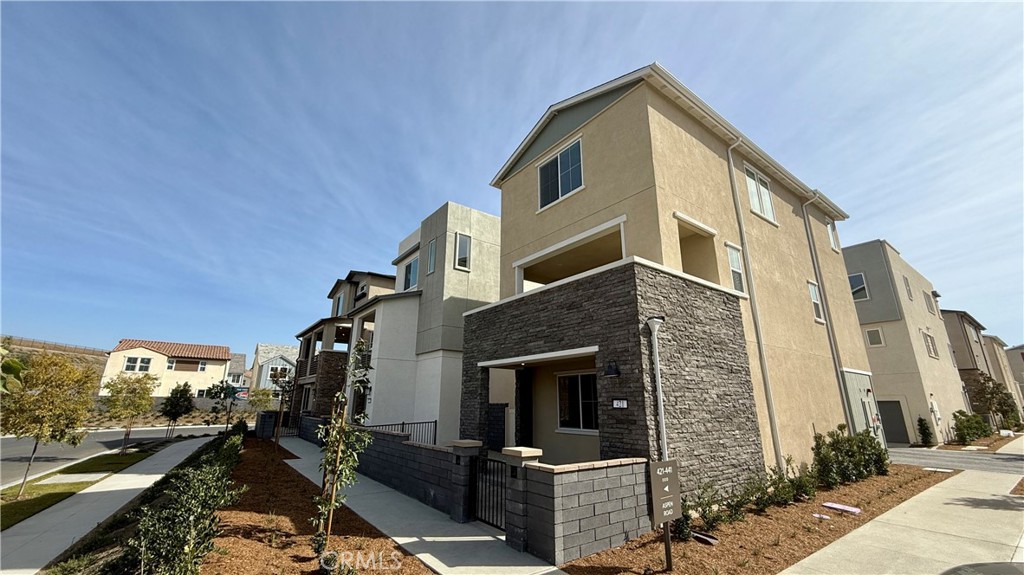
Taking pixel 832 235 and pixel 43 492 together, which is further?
pixel 832 235

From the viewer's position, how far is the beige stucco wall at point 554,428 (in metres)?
12.0

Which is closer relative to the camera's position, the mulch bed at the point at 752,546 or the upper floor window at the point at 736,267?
the mulch bed at the point at 752,546

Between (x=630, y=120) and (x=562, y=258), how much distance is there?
15.1ft

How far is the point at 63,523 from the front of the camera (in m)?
8.77

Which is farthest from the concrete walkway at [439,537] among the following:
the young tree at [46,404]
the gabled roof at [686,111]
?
the young tree at [46,404]

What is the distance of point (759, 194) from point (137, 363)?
54.4m

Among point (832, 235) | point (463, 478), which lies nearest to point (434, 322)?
point (463, 478)

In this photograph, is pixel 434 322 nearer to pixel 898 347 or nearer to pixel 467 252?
pixel 467 252

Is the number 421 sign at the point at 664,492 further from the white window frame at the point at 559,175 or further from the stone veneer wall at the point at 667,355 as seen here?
the white window frame at the point at 559,175

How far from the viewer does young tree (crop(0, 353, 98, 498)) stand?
12695 mm

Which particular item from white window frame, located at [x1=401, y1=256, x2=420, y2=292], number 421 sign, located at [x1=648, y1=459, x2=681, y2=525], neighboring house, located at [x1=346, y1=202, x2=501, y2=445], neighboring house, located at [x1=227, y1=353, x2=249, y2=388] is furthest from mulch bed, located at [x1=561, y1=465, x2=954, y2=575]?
neighboring house, located at [x1=227, y1=353, x2=249, y2=388]

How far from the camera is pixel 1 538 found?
25.7ft

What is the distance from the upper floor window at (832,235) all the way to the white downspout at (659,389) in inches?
552

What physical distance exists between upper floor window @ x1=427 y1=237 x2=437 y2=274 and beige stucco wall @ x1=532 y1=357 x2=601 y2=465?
7.27 m
